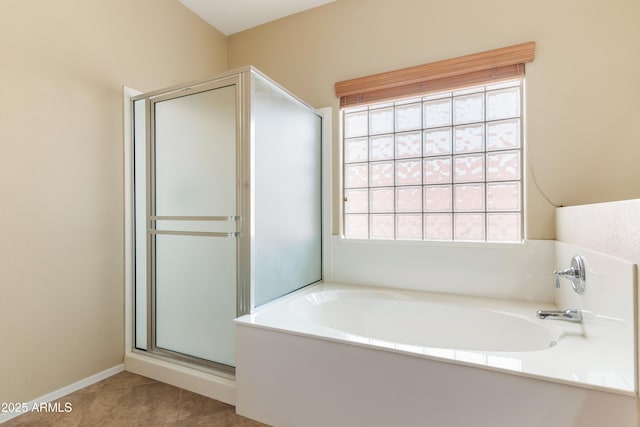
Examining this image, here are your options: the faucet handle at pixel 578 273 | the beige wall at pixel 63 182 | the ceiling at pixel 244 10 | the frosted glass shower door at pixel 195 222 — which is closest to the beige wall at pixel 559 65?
the faucet handle at pixel 578 273

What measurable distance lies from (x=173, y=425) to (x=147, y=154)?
5.24 feet

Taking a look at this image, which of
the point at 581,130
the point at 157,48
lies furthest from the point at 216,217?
the point at 581,130

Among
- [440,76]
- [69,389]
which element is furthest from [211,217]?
[440,76]

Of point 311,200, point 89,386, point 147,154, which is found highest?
point 147,154

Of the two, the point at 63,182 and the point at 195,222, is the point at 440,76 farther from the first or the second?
the point at 63,182

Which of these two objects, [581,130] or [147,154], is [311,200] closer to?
[147,154]

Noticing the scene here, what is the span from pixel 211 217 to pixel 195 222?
15cm

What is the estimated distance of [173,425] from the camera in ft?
5.01

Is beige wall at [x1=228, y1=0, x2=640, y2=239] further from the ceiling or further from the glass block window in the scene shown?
the ceiling

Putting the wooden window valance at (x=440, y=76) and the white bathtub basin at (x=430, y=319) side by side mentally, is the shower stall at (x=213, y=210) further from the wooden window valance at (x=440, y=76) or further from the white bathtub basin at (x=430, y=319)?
the wooden window valance at (x=440, y=76)

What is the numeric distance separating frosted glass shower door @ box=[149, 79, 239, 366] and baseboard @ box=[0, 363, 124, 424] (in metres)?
0.31

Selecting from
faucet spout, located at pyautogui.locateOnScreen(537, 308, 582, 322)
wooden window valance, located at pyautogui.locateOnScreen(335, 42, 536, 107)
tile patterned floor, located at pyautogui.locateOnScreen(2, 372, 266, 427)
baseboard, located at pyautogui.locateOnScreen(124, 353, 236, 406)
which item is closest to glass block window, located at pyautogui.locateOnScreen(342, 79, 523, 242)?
wooden window valance, located at pyautogui.locateOnScreen(335, 42, 536, 107)

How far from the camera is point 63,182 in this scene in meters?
1.78

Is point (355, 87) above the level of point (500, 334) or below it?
above
